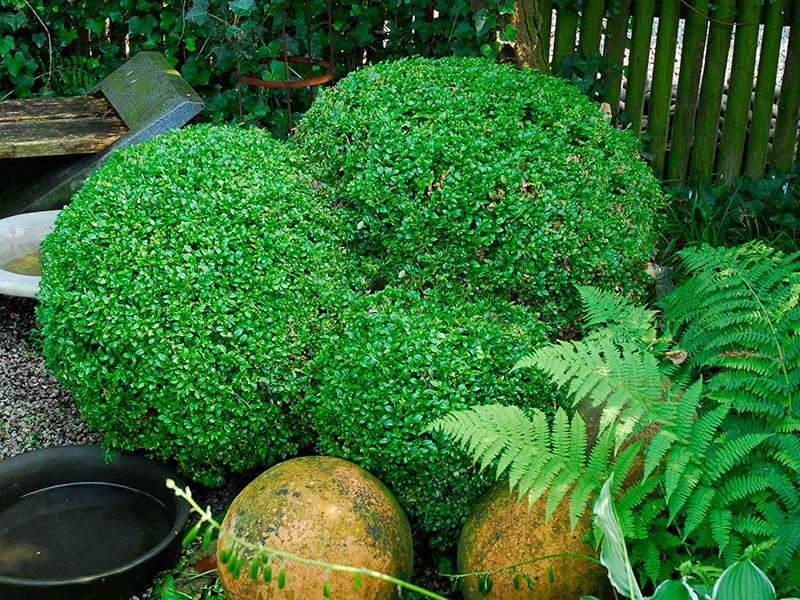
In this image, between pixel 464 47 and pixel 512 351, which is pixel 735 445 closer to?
pixel 512 351

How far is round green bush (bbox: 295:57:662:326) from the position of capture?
316 centimetres

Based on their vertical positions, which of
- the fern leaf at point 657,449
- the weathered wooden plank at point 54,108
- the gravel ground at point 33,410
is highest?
the weathered wooden plank at point 54,108

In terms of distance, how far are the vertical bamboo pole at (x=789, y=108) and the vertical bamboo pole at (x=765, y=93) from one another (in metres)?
0.06

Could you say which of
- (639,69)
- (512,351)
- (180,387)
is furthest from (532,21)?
(180,387)

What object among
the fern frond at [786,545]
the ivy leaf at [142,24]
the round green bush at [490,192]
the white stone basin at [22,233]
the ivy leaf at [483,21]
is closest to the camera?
the fern frond at [786,545]

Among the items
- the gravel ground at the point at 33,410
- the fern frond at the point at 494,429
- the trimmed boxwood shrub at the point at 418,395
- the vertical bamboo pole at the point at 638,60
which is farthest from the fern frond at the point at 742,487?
the vertical bamboo pole at the point at 638,60

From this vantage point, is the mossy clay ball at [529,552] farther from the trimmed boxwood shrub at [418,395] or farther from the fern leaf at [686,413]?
the fern leaf at [686,413]

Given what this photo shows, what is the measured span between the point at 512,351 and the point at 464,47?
2.49 metres

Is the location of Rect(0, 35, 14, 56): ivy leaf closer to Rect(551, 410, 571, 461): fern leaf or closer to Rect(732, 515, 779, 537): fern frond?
Rect(551, 410, 571, 461): fern leaf

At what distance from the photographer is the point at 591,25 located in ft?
15.3

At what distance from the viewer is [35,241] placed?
4.27 m

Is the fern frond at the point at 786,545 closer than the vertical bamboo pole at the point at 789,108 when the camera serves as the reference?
Yes

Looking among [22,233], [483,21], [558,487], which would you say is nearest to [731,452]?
[558,487]

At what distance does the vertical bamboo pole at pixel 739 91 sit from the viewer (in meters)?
4.54
